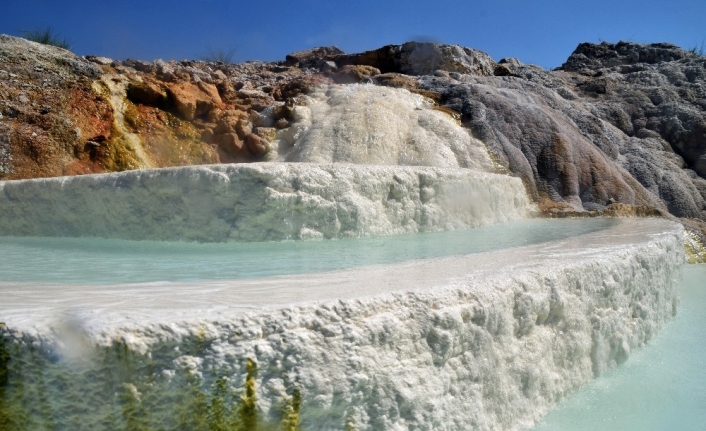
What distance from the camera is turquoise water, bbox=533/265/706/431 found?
2.55m

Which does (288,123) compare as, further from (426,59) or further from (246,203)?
(246,203)

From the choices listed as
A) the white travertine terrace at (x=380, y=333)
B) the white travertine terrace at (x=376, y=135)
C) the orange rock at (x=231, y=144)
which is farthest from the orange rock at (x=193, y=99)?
the white travertine terrace at (x=380, y=333)

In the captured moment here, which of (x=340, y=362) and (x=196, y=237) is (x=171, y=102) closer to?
(x=196, y=237)

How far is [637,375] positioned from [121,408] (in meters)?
2.54

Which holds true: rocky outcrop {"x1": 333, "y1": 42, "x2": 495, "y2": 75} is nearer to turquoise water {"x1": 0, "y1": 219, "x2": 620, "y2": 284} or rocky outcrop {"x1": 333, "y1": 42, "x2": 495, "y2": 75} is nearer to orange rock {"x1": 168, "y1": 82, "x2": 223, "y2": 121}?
orange rock {"x1": 168, "y1": 82, "x2": 223, "y2": 121}

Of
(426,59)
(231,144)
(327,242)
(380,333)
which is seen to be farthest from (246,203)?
(426,59)

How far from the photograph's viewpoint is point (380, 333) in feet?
6.51

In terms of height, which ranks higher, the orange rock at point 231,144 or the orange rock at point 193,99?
the orange rock at point 193,99

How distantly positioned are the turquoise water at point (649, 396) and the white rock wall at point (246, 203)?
246 cm

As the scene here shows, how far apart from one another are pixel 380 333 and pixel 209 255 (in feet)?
7.42

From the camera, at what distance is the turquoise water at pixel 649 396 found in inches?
101

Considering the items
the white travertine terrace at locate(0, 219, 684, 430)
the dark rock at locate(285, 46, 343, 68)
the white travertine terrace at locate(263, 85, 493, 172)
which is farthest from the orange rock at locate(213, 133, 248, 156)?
the white travertine terrace at locate(0, 219, 684, 430)

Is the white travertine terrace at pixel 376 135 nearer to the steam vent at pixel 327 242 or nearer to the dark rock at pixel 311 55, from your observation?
the steam vent at pixel 327 242

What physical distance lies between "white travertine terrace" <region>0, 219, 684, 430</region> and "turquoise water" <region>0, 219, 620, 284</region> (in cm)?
57
